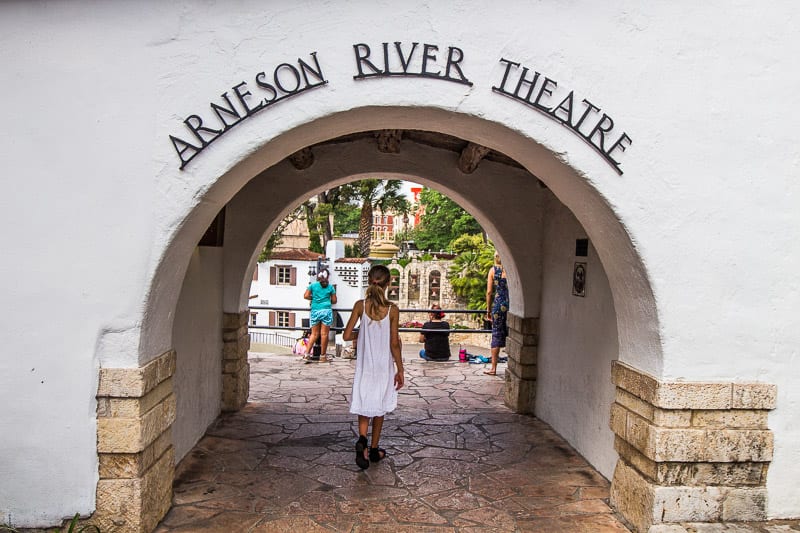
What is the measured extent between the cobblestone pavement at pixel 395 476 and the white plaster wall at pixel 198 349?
20cm

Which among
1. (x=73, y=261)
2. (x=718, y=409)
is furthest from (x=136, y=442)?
(x=718, y=409)

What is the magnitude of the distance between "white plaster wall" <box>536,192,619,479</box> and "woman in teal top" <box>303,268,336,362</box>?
11.9 feet

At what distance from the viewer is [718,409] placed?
3551 mm

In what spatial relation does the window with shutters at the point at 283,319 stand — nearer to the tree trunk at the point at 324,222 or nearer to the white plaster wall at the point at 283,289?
the white plaster wall at the point at 283,289

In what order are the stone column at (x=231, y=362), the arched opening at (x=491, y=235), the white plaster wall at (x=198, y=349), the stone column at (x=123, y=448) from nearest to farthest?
the stone column at (x=123, y=448) → the arched opening at (x=491, y=235) → the white plaster wall at (x=198, y=349) → the stone column at (x=231, y=362)

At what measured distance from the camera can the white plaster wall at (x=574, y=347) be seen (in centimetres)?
466

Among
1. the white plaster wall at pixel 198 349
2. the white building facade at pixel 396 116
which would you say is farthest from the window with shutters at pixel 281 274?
the white building facade at pixel 396 116

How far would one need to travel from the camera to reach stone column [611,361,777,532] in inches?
138

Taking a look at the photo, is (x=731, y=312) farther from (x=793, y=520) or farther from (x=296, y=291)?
(x=296, y=291)

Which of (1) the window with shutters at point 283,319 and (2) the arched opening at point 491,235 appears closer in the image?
(2) the arched opening at point 491,235

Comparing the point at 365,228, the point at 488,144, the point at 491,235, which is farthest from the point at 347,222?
the point at 488,144

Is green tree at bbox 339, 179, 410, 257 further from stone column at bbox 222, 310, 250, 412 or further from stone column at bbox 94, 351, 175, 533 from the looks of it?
stone column at bbox 94, 351, 175, 533

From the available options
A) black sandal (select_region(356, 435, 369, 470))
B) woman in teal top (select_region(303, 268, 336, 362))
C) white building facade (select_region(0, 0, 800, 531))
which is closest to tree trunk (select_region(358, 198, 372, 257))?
woman in teal top (select_region(303, 268, 336, 362))

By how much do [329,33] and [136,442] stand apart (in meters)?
2.40
